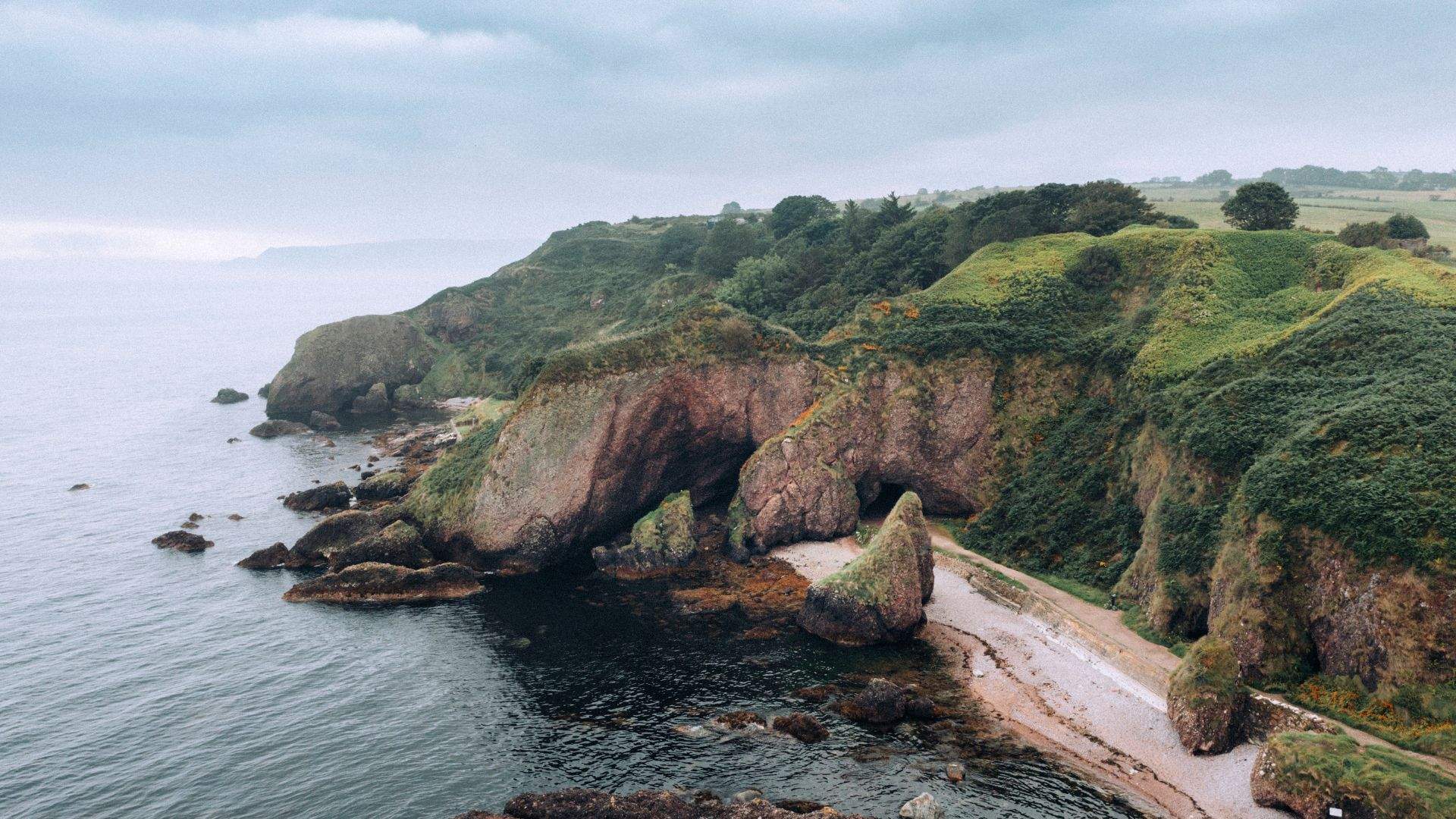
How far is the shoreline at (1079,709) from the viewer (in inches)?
1066

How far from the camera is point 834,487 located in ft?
178

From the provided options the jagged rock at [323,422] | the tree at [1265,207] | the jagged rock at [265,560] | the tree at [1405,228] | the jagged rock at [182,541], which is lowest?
the jagged rock at [265,560]

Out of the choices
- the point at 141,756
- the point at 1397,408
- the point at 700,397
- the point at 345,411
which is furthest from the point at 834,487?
the point at 345,411

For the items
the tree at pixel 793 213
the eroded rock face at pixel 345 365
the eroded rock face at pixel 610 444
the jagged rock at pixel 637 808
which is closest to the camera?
the jagged rock at pixel 637 808

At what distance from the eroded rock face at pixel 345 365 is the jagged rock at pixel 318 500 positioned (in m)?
45.5

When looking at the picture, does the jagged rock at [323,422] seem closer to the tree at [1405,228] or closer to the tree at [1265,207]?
the tree at [1265,207]

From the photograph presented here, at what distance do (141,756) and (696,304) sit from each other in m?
44.2

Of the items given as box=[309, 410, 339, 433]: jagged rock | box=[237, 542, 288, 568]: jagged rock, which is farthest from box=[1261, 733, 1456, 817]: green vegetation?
box=[309, 410, 339, 433]: jagged rock

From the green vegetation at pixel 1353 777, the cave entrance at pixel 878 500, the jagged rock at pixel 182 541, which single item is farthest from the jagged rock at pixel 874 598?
the jagged rock at pixel 182 541

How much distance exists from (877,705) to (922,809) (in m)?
6.24

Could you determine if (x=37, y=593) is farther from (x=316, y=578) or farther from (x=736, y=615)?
(x=736, y=615)

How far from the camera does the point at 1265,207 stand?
67.4 m

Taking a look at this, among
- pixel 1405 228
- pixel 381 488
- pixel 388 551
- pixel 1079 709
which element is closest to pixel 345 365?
pixel 381 488

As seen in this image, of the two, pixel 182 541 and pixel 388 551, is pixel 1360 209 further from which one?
pixel 182 541
